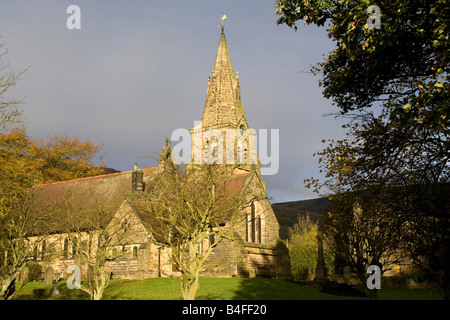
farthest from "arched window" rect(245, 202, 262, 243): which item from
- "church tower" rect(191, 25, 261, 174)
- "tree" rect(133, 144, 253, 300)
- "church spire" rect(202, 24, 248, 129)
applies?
"tree" rect(133, 144, 253, 300)

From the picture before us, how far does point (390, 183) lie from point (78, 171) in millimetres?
48586

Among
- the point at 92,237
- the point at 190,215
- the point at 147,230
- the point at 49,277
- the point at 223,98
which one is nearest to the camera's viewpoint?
the point at 190,215

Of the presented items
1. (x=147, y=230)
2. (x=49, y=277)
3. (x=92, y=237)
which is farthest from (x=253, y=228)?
(x=49, y=277)

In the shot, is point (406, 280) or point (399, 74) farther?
point (406, 280)

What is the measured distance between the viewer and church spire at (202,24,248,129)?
40031 millimetres

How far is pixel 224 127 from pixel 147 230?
14.4m

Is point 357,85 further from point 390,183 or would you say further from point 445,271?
point 445,271

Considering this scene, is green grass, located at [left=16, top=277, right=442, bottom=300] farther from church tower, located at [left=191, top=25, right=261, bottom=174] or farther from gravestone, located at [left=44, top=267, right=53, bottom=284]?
church tower, located at [left=191, top=25, right=261, bottom=174]

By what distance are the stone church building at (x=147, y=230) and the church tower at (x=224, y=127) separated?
0.33 feet

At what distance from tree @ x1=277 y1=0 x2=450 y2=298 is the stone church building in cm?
1102

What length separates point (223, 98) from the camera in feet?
135

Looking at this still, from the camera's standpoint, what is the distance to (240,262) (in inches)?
1139

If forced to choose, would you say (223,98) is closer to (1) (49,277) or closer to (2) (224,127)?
(2) (224,127)
